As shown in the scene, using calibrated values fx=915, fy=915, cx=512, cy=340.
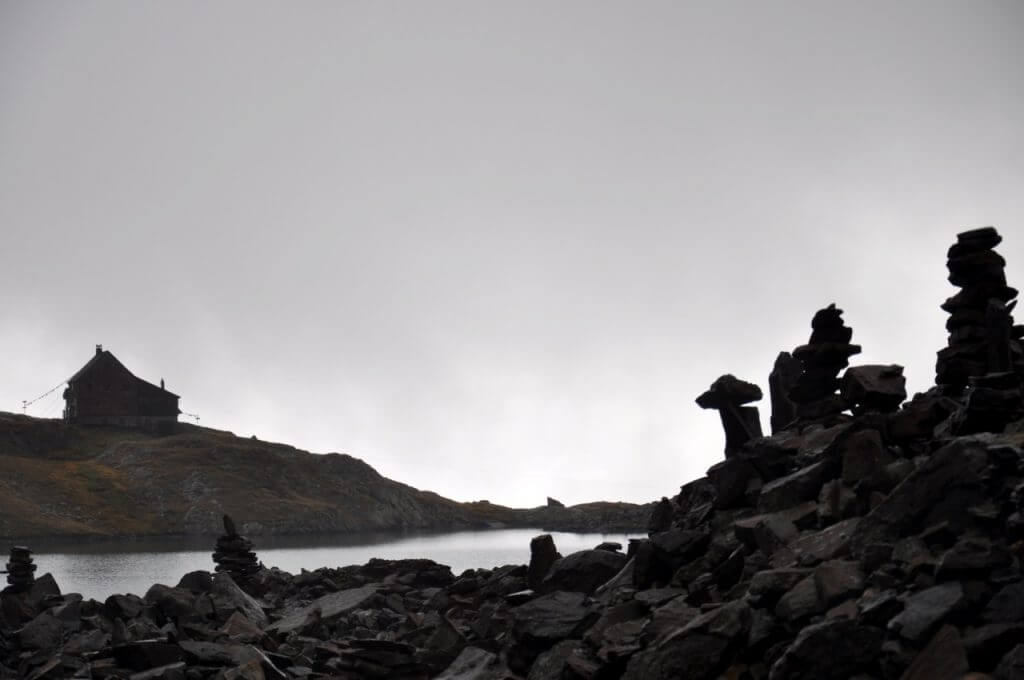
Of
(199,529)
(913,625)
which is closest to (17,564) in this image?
(913,625)

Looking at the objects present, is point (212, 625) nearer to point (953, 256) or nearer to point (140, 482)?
point (953, 256)

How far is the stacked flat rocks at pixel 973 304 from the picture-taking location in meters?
21.6

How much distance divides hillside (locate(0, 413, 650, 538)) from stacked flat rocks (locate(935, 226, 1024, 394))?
12494cm

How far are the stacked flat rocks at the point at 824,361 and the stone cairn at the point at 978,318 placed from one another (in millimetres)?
3007

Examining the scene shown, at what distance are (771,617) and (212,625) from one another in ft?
69.6

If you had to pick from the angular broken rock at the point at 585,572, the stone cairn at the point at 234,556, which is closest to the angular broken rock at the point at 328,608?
the stone cairn at the point at 234,556

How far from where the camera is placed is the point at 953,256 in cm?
2211

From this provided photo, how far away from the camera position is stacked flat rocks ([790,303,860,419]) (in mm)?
25391

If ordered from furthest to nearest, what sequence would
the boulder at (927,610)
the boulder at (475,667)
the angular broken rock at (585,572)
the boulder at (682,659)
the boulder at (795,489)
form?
the angular broken rock at (585,572), the boulder at (475,667), the boulder at (795,489), the boulder at (682,659), the boulder at (927,610)

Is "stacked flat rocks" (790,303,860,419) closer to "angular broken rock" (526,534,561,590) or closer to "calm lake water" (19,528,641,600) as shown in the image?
"angular broken rock" (526,534,561,590)

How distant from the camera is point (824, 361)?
25.6m

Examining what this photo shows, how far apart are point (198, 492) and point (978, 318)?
144261 millimetres

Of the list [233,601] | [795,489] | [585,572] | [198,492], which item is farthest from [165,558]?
[795,489]

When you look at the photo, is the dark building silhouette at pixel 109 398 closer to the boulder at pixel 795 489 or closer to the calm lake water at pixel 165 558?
the calm lake water at pixel 165 558
